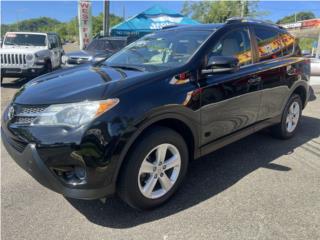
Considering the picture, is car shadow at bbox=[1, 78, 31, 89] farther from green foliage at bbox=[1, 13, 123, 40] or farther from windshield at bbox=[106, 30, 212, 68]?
green foliage at bbox=[1, 13, 123, 40]

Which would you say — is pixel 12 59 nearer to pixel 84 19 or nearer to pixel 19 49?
pixel 19 49

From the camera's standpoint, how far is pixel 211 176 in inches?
153

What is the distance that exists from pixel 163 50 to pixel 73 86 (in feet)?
4.23

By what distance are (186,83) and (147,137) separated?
2.28ft

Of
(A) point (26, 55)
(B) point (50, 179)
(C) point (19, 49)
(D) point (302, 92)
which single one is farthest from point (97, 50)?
(B) point (50, 179)

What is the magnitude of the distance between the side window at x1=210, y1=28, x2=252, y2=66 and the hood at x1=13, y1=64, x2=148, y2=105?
1.12 meters

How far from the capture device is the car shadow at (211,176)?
10.1ft

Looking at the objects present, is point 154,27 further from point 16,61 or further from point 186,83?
point 186,83

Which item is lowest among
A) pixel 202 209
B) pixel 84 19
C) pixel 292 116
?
pixel 202 209

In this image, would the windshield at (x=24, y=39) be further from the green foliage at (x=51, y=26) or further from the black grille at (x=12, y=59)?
the green foliage at (x=51, y=26)

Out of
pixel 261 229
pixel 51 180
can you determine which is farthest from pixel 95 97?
pixel 261 229

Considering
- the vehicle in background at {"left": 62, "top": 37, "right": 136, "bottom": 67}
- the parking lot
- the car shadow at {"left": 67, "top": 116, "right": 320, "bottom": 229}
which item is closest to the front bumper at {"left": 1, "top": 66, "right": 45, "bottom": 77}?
the vehicle in background at {"left": 62, "top": 37, "right": 136, "bottom": 67}

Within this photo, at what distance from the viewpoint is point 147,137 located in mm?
2893

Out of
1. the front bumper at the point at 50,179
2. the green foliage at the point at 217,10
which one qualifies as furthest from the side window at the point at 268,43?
the green foliage at the point at 217,10
